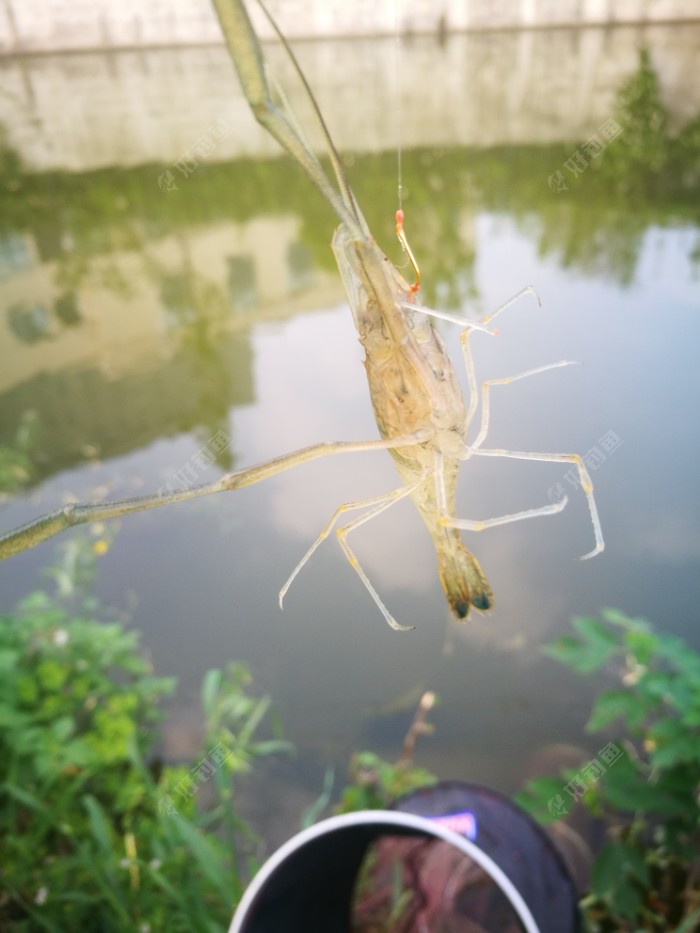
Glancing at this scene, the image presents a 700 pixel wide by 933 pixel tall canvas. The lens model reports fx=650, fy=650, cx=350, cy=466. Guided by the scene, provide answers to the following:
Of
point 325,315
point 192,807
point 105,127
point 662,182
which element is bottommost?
point 192,807

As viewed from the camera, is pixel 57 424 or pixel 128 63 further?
pixel 128 63

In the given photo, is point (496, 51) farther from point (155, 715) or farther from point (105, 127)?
point (155, 715)

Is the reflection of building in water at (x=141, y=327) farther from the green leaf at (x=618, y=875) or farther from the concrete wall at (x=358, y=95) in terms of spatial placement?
the green leaf at (x=618, y=875)

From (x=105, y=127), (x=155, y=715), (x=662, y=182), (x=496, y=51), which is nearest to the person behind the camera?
(x=155, y=715)

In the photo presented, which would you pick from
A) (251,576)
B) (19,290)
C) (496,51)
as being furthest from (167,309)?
(496,51)

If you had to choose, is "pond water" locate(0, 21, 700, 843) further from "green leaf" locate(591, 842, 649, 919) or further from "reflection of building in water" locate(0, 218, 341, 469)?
"green leaf" locate(591, 842, 649, 919)

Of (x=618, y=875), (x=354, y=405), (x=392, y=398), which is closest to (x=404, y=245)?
(x=392, y=398)

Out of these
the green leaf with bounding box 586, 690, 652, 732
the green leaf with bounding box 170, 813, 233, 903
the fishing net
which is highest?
the fishing net

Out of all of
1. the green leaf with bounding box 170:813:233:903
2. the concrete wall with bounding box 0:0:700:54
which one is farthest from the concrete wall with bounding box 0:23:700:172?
the green leaf with bounding box 170:813:233:903
